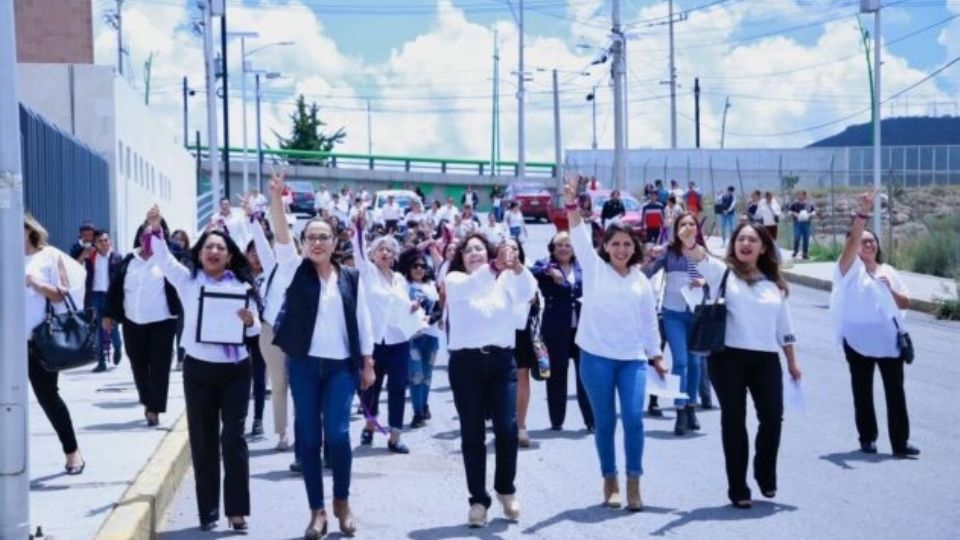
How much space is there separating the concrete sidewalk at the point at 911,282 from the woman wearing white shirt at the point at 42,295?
15.3 m

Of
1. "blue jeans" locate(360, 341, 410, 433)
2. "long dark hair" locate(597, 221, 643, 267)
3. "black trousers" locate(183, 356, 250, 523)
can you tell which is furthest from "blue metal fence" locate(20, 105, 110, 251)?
"long dark hair" locate(597, 221, 643, 267)

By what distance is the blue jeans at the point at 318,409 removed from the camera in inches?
346

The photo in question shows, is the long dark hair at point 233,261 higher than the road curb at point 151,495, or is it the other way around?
the long dark hair at point 233,261

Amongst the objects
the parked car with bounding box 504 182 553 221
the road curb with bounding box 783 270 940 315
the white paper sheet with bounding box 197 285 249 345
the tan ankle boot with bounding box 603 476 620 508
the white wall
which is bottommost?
the tan ankle boot with bounding box 603 476 620 508

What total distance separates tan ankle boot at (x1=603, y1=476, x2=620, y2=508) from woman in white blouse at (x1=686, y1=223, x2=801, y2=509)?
0.76 m

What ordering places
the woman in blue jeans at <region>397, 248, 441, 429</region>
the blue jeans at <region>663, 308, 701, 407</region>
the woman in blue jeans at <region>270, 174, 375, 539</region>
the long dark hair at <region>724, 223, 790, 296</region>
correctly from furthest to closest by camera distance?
1. the woman in blue jeans at <region>397, 248, 441, 429</region>
2. the blue jeans at <region>663, 308, 701, 407</region>
3. the long dark hair at <region>724, 223, 790, 296</region>
4. the woman in blue jeans at <region>270, 174, 375, 539</region>

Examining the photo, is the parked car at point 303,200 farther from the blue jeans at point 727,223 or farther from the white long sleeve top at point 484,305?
the white long sleeve top at point 484,305

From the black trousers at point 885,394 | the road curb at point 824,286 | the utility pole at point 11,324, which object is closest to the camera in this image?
the utility pole at point 11,324

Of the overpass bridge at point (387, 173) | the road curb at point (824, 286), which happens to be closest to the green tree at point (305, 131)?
the overpass bridge at point (387, 173)

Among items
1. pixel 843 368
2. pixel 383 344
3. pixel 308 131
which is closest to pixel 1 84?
pixel 383 344

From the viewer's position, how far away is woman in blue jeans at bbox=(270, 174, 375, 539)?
875 centimetres

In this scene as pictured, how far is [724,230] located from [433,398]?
2480cm

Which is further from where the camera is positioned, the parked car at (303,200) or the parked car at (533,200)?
the parked car at (303,200)

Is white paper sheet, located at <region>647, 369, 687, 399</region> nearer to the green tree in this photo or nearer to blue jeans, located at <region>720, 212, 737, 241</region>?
blue jeans, located at <region>720, 212, 737, 241</region>
